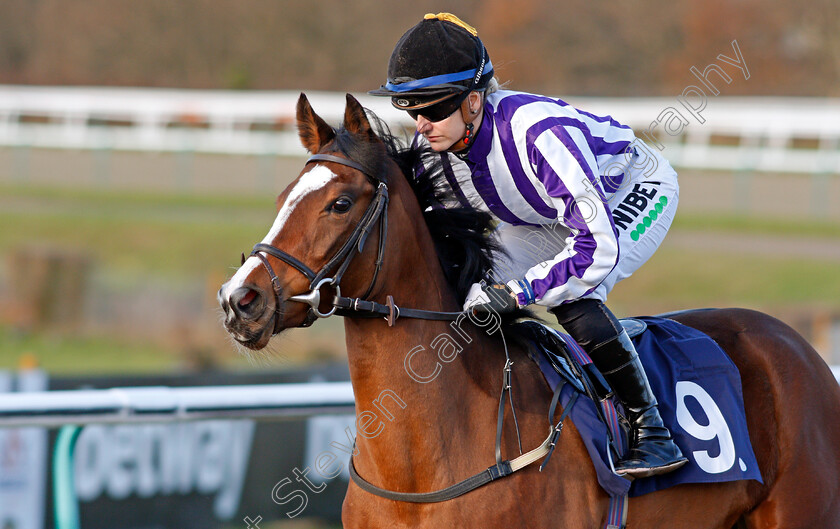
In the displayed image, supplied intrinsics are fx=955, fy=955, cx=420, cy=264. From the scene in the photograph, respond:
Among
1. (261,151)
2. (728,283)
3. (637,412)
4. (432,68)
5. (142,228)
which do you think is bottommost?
(637,412)

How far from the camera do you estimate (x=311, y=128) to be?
8.75 ft

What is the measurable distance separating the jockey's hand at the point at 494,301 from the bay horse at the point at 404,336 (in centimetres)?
7

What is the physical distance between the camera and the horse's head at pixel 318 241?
2.38 m

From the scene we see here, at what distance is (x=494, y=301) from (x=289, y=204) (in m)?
0.67

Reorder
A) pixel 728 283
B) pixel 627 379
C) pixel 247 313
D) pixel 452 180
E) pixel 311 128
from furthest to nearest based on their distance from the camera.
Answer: pixel 728 283 → pixel 452 180 → pixel 627 379 → pixel 311 128 → pixel 247 313

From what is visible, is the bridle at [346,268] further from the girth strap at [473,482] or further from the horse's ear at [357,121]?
the girth strap at [473,482]

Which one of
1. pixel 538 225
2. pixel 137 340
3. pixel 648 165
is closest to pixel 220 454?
pixel 538 225

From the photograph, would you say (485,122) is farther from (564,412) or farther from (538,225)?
(564,412)

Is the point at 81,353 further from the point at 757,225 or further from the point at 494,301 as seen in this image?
the point at 757,225

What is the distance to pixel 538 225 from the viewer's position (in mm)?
3178

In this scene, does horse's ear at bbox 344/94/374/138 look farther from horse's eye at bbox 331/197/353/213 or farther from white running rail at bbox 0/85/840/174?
white running rail at bbox 0/85/840/174

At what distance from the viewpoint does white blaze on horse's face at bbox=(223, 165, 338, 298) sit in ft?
7.78

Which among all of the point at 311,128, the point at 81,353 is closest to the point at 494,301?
the point at 311,128

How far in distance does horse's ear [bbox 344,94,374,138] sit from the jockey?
12cm
